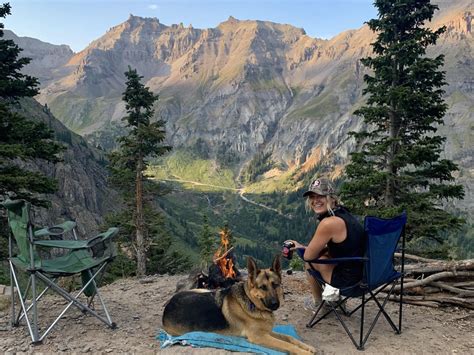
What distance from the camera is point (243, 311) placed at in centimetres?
641

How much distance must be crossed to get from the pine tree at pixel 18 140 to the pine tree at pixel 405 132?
549 inches

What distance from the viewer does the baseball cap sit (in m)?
6.83

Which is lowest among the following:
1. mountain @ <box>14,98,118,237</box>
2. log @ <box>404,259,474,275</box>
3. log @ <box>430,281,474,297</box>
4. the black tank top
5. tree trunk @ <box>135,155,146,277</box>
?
mountain @ <box>14,98,118,237</box>

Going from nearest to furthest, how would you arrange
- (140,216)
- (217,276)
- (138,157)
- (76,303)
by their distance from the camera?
(76,303), (217,276), (140,216), (138,157)

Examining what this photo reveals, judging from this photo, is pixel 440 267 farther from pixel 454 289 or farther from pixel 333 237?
pixel 333 237

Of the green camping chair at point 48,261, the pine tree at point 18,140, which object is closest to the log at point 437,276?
the green camping chair at point 48,261

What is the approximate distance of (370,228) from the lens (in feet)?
20.0

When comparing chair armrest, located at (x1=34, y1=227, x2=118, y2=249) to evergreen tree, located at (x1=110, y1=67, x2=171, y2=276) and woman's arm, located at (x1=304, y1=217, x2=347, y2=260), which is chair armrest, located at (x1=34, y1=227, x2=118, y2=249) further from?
evergreen tree, located at (x1=110, y1=67, x2=171, y2=276)

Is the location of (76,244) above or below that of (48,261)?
above

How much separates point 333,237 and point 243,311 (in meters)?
2.02

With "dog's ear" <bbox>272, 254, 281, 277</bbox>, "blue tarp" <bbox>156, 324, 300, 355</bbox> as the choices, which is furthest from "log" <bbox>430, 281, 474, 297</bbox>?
"blue tarp" <bbox>156, 324, 300, 355</bbox>

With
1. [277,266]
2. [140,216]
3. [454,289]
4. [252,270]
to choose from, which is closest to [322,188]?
[277,266]

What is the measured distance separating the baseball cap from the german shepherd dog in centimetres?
144

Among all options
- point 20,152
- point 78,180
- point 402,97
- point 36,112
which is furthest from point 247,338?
point 36,112
